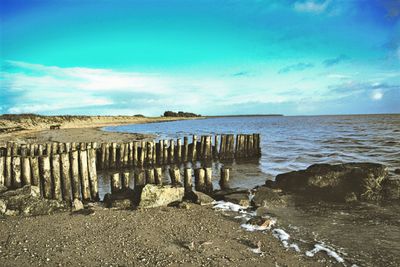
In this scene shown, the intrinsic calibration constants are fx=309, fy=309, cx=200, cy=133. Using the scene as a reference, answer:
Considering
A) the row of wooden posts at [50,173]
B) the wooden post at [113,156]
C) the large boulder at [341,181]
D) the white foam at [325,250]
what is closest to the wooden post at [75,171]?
the row of wooden posts at [50,173]

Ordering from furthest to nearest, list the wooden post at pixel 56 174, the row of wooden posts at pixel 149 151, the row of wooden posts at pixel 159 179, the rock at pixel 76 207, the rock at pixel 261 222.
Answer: the row of wooden posts at pixel 149 151 → the row of wooden posts at pixel 159 179 → the wooden post at pixel 56 174 → the rock at pixel 76 207 → the rock at pixel 261 222

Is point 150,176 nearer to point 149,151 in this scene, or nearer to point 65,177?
point 65,177

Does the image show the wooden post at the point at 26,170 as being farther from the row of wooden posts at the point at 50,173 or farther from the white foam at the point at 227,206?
the white foam at the point at 227,206

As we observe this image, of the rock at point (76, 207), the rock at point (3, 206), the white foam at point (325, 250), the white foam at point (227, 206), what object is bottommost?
the white foam at point (325, 250)

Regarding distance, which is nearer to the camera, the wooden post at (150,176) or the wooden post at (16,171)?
the wooden post at (16,171)

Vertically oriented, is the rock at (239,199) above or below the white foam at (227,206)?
above

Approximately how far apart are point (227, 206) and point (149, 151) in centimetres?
866

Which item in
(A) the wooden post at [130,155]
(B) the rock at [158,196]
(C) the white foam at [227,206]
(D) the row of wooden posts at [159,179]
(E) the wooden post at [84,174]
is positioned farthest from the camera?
(A) the wooden post at [130,155]

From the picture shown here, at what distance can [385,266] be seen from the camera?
5137mm

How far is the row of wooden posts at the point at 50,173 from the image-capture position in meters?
8.97

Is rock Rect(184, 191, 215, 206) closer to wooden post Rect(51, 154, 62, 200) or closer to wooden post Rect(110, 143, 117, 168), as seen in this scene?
wooden post Rect(51, 154, 62, 200)

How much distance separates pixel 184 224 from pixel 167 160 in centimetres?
1025

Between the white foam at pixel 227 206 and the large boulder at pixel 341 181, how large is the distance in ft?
8.28

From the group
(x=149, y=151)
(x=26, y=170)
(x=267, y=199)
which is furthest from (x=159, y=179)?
(x=149, y=151)
